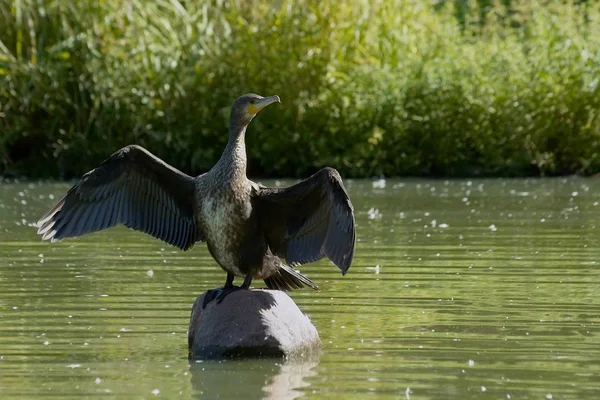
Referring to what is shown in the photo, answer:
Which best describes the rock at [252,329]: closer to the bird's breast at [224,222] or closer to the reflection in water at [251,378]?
the reflection in water at [251,378]

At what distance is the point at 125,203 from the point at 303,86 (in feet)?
49.6

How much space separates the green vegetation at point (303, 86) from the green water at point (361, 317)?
25.6 ft

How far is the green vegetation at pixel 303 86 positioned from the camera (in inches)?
920

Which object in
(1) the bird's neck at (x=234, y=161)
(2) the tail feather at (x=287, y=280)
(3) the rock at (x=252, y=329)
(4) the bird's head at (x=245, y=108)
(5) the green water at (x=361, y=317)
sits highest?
(4) the bird's head at (x=245, y=108)

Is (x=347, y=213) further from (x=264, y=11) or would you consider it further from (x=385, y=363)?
(x=264, y=11)

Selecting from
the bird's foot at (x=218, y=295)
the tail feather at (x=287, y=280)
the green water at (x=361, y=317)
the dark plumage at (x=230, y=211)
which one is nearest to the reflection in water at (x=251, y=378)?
the green water at (x=361, y=317)

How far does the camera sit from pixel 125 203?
8.59 m

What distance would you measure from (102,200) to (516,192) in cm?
1228

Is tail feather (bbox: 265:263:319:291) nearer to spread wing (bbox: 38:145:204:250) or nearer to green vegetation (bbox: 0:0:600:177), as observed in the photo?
spread wing (bbox: 38:145:204:250)

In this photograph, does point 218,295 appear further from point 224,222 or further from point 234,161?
point 234,161

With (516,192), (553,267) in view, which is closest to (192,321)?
(553,267)

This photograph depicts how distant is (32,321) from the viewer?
29.6 ft

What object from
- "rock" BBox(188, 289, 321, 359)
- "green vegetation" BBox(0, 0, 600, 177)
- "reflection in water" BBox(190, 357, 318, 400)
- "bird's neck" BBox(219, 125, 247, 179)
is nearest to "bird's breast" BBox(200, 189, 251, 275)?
"bird's neck" BBox(219, 125, 247, 179)

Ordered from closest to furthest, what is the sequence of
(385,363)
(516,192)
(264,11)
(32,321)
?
(385,363) → (32,321) → (516,192) → (264,11)
